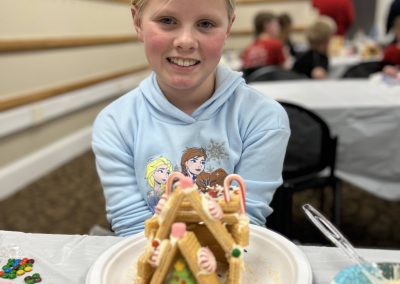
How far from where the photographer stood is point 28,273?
2.23 ft

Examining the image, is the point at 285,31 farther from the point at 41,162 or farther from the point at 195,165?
the point at 195,165

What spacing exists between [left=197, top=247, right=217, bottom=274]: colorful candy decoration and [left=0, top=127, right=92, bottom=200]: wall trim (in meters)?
2.47

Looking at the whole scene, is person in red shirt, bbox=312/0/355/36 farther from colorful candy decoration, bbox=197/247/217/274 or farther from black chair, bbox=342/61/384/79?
colorful candy decoration, bbox=197/247/217/274

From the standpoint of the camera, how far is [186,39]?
0.80 meters

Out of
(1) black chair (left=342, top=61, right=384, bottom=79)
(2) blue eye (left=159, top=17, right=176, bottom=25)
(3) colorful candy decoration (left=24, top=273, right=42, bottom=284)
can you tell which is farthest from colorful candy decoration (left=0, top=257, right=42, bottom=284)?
(1) black chair (left=342, top=61, right=384, bottom=79)

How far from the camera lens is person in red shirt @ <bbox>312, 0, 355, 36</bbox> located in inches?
205

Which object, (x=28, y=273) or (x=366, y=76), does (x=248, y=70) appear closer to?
(x=366, y=76)

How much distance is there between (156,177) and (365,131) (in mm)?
1331

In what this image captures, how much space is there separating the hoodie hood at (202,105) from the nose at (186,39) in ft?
0.61

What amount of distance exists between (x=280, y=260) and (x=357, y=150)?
153cm

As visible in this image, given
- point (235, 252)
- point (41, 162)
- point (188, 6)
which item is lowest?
point (41, 162)

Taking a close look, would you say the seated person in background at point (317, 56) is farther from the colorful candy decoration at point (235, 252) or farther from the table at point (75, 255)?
the colorful candy decoration at point (235, 252)

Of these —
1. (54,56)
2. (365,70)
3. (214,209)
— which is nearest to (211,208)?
(214,209)

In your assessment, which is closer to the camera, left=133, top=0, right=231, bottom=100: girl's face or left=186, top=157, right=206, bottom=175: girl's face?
left=133, top=0, right=231, bottom=100: girl's face
